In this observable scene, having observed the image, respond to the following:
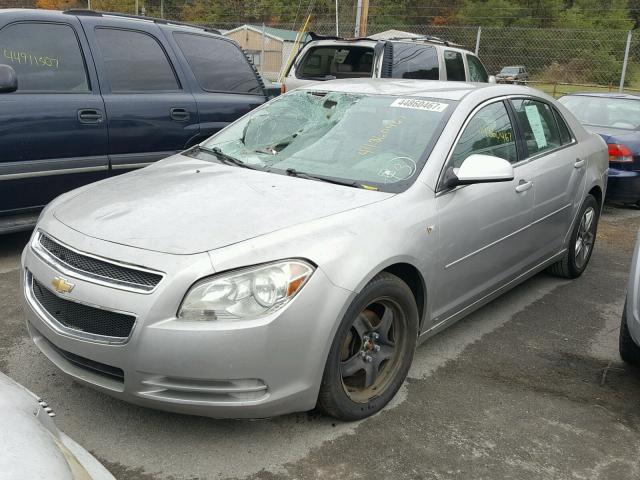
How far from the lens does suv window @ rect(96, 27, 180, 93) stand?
523 centimetres

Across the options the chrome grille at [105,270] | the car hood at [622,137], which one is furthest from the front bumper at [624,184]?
the chrome grille at [105,270]

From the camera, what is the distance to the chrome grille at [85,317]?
2.48m

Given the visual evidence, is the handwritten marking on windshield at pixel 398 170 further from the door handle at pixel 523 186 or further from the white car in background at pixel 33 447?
the white car in background at pixel 33 447

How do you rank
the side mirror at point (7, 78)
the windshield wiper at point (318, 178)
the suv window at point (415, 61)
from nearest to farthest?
the windshield wiper at point (318, 178) < the side mirror at point (7, 78) < the suv window at point (415, 61)

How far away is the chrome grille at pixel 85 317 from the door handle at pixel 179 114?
9.75 feet

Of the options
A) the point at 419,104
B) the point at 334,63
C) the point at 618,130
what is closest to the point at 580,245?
the point at 419,104

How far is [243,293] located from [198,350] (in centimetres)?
28

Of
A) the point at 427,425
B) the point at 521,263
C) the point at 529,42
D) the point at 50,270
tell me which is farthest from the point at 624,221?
the point at 529,42

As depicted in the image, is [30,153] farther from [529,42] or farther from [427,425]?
[529,42]

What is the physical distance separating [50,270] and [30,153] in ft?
7.54

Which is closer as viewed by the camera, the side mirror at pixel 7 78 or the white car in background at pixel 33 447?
the white car in background at pixel 33 447

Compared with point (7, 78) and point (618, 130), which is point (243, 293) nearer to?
point (7, 78)

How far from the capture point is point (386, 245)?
2902mm

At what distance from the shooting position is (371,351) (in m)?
3.00
